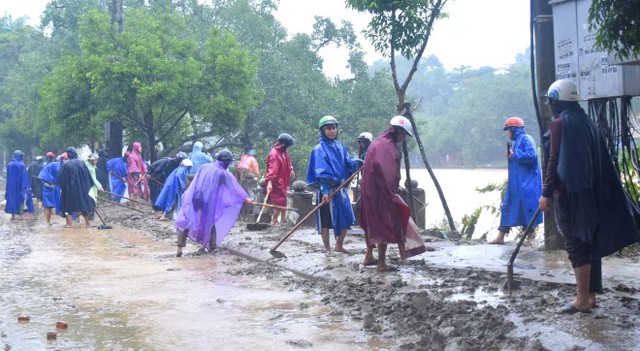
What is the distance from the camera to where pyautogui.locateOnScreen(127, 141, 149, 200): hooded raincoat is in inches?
1014

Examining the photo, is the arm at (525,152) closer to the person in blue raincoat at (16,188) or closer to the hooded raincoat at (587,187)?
the hooded raincoat at (587,187)

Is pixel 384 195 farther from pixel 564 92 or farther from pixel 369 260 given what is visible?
pixel 564 92

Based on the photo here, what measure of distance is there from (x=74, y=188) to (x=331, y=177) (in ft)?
31.1

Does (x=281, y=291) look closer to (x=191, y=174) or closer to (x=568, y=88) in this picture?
(x=568, y=88)

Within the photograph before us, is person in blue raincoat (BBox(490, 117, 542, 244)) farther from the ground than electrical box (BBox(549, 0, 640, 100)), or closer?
closer

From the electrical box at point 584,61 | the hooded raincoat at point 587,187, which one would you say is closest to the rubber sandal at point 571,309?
the hooded raincoat at point 587,187

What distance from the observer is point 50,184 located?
68.7ft

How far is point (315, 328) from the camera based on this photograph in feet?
24.2

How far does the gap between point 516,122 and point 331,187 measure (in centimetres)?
259

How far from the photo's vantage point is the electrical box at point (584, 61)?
8.90m

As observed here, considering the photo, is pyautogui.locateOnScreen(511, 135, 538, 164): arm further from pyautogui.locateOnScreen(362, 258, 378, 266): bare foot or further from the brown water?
the brown water

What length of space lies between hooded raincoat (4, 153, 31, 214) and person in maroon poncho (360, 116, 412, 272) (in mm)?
16142

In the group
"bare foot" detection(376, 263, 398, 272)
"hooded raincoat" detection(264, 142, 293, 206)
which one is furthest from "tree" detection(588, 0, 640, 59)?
"hooded raincoat" detection(264, 142, 293, 206)

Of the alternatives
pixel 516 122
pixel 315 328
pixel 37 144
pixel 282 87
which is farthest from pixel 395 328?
pixel 37 144
